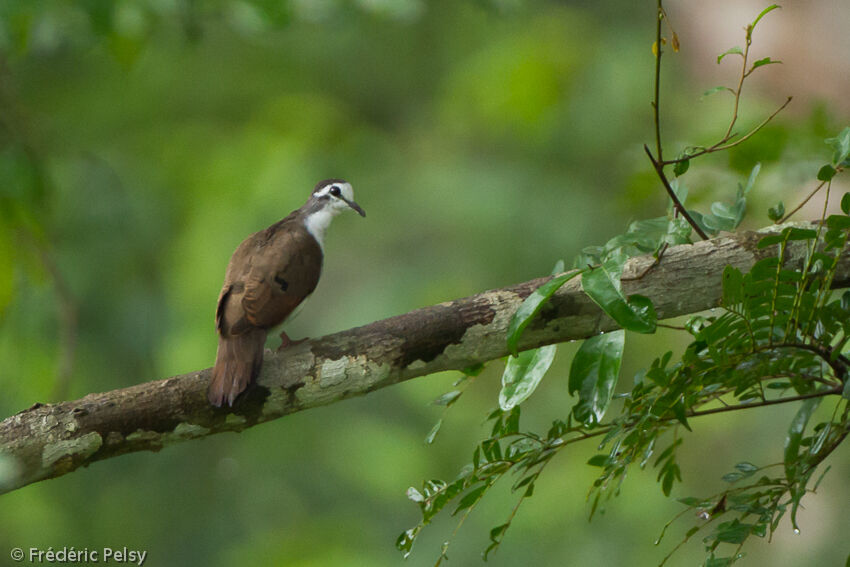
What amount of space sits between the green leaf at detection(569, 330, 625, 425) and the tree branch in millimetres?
351

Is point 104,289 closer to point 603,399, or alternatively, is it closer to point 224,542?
point 224,542

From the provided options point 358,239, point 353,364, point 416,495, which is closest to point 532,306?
point 416,495

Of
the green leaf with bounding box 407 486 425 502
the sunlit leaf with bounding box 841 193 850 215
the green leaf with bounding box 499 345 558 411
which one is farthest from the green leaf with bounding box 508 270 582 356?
the sunlit leaf with bounding box 841 193 850 215

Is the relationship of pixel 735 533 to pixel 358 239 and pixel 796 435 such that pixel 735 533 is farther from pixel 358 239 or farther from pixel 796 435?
Answer: pixel 358 239

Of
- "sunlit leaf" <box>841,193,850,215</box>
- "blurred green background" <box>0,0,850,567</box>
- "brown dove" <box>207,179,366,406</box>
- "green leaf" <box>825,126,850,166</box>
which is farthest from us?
"blurred green background" <box>0,0,850,567</box>

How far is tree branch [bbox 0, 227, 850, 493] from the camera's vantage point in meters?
2.34

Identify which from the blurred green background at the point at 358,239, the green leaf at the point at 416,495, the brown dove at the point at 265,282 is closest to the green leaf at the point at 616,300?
the green leaf at the point at 416,495

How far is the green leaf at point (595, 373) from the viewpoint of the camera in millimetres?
1978

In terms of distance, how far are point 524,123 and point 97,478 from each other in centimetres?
407

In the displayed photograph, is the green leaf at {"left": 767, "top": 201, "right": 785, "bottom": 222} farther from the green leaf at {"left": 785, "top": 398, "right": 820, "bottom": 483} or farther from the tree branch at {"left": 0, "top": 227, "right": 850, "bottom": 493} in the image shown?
the green leaf at {"left": 785, "top": 398, "right": 820, "bottom": 483}

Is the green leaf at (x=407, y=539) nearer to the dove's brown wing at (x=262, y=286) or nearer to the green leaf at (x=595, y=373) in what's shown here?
the green leaf at (x=595, y=373)

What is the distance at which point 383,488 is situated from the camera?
20.6 ft

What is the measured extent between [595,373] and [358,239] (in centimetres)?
573

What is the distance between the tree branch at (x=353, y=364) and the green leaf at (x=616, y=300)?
1.54 feet
